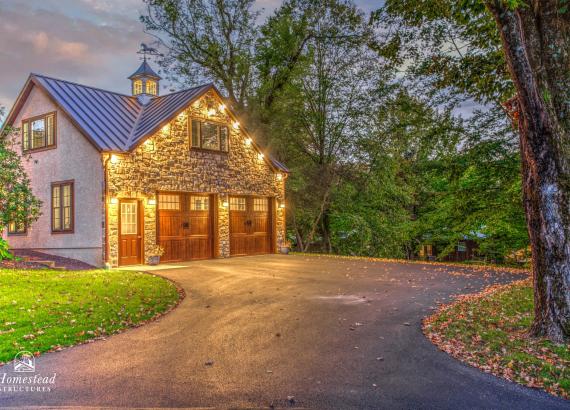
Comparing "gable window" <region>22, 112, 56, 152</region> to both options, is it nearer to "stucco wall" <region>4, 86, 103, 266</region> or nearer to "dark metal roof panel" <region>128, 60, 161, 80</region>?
"stucco wall" <region>4, 86, 103, 266</region>

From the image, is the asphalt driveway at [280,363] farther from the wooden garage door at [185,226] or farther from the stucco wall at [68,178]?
the wooden garage door at [185,226]

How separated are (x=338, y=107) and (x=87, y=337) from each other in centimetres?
1816

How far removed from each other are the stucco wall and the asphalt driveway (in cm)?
652

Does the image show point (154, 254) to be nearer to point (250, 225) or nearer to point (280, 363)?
point (250, 225)

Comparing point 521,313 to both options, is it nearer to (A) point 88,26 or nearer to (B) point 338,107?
(B) point 338,107

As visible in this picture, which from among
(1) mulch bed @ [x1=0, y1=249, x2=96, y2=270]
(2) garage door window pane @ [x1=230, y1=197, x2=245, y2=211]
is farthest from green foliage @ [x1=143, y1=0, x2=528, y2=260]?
(1) mulch bed @ [x1=0, y1=249, x2=96, y2=270]

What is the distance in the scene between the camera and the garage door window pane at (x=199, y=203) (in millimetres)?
16234

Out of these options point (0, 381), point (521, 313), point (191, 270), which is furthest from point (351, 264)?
point (0, 381)

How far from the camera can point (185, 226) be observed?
52.3ft

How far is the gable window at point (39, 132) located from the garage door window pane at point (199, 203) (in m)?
5.41

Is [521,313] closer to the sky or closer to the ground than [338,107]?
closer to the ground

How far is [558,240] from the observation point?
18.0 feet

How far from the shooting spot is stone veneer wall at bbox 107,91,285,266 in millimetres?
13891

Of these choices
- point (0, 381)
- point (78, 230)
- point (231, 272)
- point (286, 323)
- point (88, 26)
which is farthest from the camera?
point (88, 26)
